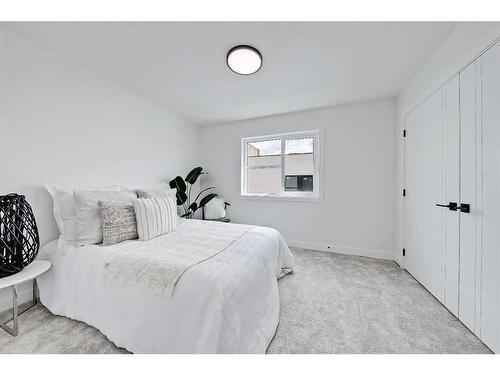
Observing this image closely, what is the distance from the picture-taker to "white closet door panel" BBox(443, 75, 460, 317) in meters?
1.53

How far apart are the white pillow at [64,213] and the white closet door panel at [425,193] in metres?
3.26

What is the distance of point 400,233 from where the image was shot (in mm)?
2518

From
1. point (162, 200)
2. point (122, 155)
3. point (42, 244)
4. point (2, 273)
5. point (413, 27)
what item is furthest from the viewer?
point (122, 155)

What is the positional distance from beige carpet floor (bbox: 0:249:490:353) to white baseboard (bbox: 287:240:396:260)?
2.04 ft

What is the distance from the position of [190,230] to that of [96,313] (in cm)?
94

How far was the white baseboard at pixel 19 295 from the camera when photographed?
5.06 feet

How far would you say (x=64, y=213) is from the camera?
1705mm

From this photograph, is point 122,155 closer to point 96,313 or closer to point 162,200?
point 162,200

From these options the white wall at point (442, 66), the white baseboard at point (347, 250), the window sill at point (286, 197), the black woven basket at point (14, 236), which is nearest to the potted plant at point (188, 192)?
the window sill at point (286, 197)

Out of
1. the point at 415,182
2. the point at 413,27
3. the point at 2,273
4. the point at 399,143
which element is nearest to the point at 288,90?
the point at 413,27

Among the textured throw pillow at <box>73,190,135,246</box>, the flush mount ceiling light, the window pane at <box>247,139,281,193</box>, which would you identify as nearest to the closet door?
the flush mount ceiling light

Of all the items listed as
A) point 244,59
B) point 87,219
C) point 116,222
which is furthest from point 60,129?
point 244,59

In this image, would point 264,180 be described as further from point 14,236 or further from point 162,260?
point 14,236

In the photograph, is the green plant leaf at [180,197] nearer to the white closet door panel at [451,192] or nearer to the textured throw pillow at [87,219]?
the textured throw pillow at [87,219]
